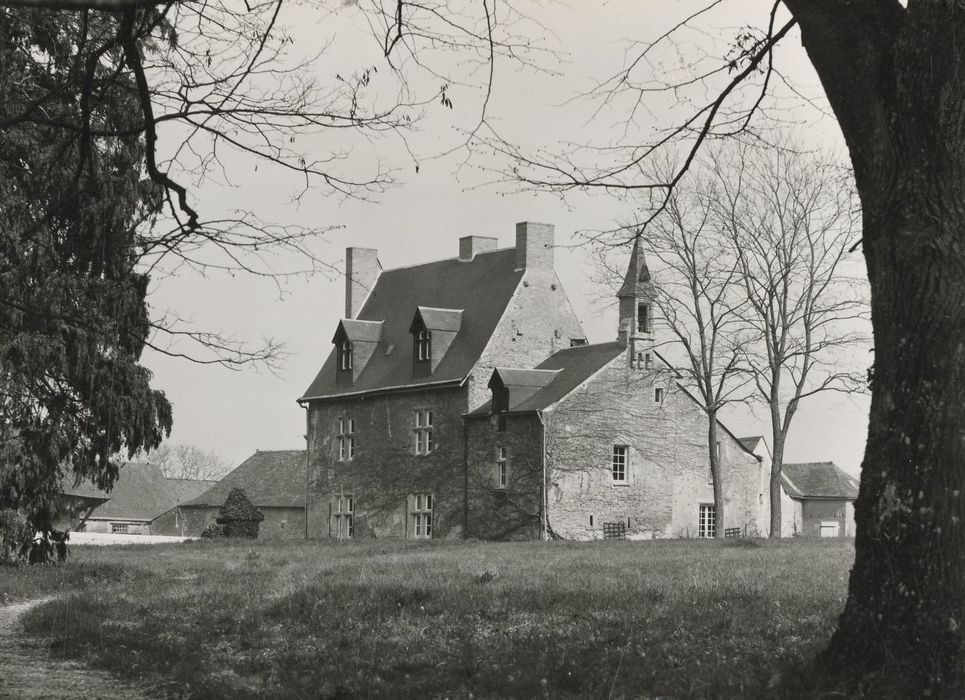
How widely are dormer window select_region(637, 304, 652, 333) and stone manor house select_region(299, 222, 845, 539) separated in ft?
0.16

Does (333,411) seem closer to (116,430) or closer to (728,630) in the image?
(116,430)

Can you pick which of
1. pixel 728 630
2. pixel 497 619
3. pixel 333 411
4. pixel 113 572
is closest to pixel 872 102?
pixel 728 630

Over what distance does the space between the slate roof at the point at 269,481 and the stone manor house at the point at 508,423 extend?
1403cm

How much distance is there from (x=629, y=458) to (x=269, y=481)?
30538 millimetres

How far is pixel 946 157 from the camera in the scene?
25.1 feet

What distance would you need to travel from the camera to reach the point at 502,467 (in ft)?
147

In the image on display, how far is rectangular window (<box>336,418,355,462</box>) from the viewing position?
52125mm

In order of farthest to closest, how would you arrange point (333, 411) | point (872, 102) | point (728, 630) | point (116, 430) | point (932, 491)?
point (333, 411) < point (116, 430) < point (728, 630) < point (872, 102) < point (932, 491)

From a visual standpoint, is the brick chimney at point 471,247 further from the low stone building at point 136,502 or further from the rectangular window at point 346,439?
the low stone building at point 136,502

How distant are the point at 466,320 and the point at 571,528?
33.3 ft

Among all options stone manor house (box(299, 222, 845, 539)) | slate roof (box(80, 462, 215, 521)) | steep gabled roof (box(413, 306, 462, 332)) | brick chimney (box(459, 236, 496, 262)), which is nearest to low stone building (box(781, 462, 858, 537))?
stone manor house (box(299, 222, 845, 539))

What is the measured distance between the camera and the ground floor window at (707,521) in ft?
151

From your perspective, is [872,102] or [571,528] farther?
[571,528]

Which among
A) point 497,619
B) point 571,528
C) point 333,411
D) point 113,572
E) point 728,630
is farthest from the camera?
point 333,411
